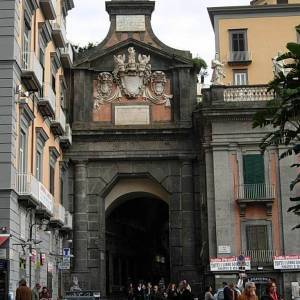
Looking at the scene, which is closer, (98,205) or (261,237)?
(261,237)

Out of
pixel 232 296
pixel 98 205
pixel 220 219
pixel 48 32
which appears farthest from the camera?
pixel 98 205

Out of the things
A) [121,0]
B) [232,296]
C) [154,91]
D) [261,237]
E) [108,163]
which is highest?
[121,0]

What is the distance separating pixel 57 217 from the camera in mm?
33938

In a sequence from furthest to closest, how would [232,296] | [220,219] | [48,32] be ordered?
[220,219]
[48,32]
[232,296]

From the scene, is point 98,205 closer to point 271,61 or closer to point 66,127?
point 66,127

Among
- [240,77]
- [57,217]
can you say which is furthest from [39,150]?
[240,77]

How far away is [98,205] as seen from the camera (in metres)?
39.4

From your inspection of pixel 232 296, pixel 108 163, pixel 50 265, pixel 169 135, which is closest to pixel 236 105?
pixel 169 135

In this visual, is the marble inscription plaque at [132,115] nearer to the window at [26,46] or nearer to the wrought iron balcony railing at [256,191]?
the wrought iron balcony railing at [256,191]

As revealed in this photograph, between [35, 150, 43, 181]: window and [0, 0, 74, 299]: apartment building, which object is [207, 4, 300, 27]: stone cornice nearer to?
[0, 0, 74, 299]: apartment building

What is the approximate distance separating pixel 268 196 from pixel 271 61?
26.2ft

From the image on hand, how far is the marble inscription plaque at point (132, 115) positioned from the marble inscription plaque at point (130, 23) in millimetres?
4524

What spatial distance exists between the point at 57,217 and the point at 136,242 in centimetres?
2018

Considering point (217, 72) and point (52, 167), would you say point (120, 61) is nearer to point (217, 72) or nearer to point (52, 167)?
point (217, 72)
